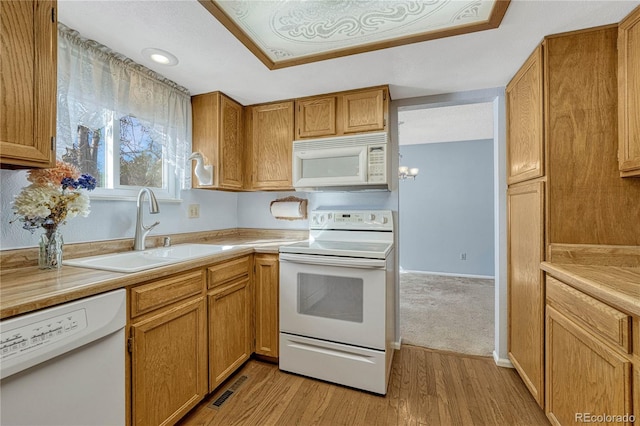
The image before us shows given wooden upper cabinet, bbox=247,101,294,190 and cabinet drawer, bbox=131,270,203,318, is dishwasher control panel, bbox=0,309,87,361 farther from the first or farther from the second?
wooden upper cabinet, bbox=247,101,294,190

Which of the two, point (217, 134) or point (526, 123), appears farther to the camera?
point (217, 134)

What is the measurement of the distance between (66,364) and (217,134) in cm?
175

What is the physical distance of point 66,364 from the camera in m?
A: 0.99

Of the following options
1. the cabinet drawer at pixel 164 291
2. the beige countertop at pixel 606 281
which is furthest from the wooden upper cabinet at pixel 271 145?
the beige countertop at pixel 606 281

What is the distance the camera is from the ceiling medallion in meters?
1.32

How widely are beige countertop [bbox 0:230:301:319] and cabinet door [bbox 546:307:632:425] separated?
6.15ft

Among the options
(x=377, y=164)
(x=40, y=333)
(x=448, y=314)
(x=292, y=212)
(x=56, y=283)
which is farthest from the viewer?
(x=448, y=314)

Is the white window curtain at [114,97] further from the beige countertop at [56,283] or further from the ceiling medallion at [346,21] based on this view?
the ceiling medallion at [346,21]

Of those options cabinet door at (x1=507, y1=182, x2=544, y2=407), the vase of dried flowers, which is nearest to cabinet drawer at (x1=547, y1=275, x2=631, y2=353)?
cabinet door at (x1=507, y1=182, x2=544, y2=407)

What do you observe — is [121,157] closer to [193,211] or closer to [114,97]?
[114,97]

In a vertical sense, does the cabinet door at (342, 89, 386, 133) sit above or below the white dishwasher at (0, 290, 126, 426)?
above

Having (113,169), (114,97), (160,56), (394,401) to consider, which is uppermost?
(160,56)

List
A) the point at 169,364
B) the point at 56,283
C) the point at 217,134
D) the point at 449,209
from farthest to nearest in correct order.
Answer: the point at 449,209, the point at 217,134, the point at 169,364, the point at 56,283

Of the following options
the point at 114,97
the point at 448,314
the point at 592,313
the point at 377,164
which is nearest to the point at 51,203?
the point at 114,97
